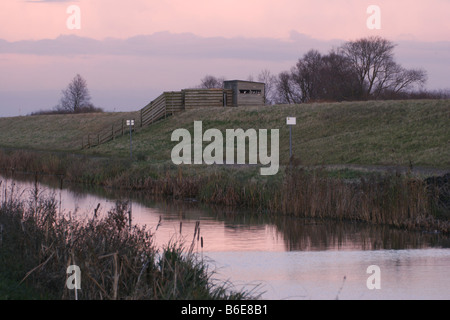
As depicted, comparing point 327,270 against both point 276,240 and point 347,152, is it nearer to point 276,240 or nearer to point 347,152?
point 276,240

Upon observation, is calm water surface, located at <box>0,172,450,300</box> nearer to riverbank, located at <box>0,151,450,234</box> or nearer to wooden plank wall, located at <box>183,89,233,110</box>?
riverbank, located at <box>0,151,450,234</box>

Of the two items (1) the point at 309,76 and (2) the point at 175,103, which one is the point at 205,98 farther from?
(1) the point at 309,76

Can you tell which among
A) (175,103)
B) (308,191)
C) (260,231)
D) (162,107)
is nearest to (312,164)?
(308,191)

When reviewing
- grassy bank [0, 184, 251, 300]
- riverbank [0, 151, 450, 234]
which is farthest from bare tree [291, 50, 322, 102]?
grassy bank [0, 184, 251, 300]

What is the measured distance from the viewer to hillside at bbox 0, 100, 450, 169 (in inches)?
1285

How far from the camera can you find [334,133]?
40719mm

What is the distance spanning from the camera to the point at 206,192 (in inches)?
925

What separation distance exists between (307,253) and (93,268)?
736 cm

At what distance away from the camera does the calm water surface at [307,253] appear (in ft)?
37.8

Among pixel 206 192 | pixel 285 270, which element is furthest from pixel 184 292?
pixel 206 192

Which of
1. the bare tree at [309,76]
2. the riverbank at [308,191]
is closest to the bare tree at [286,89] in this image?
the bare tree at [309,76]

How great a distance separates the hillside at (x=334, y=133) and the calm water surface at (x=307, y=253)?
9.50 meters

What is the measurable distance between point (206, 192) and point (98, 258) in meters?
14.5
